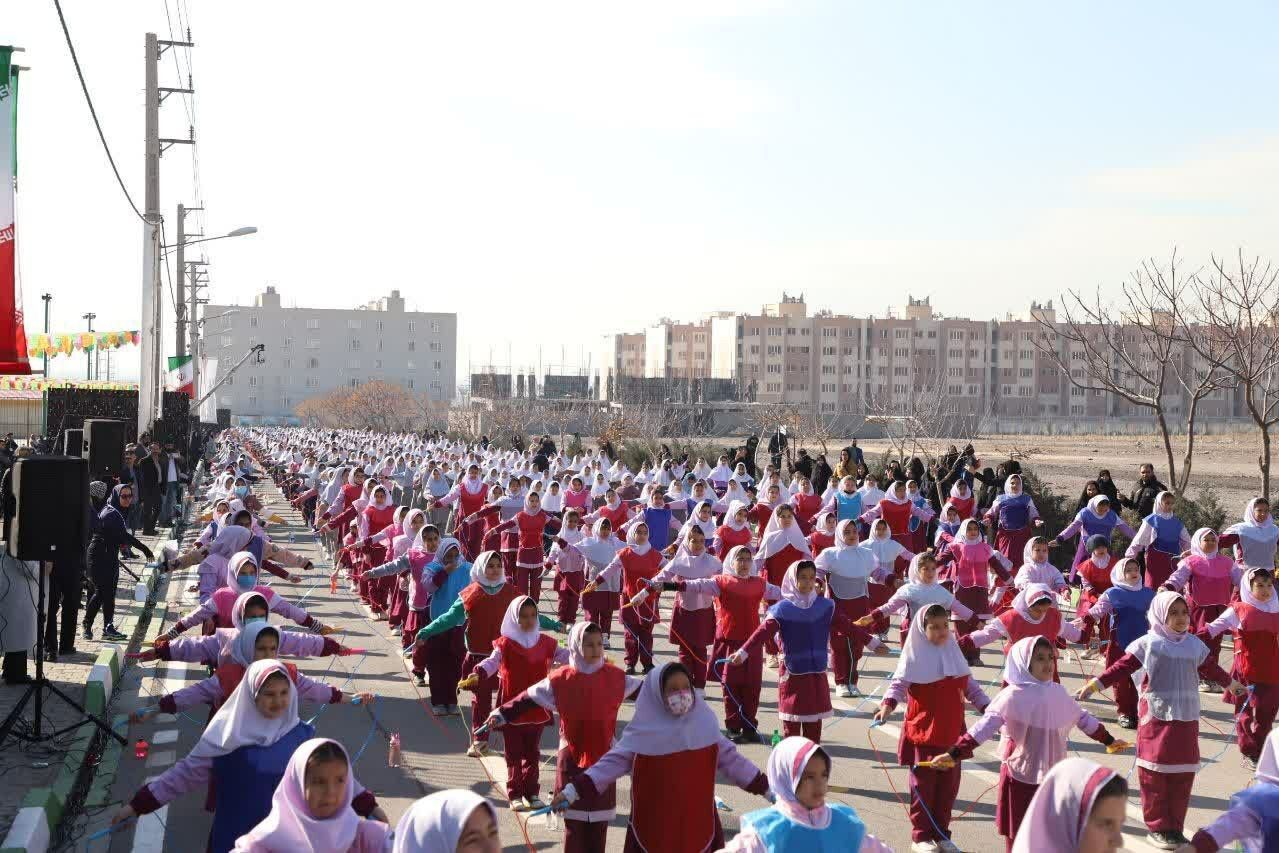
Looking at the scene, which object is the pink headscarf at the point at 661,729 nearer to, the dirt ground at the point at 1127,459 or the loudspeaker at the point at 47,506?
the loudspeaker at the point at 47,506

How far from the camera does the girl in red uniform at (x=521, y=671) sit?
8.83m

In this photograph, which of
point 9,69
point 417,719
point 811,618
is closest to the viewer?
point 811,618

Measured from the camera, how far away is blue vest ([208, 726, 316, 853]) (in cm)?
629

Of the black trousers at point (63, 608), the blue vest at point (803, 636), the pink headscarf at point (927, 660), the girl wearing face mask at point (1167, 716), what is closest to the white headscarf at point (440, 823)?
the pink headscarf at point (927, 660)

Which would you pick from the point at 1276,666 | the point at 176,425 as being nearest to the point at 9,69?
the point at 1276,666

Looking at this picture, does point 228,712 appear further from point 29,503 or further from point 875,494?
point 875,494

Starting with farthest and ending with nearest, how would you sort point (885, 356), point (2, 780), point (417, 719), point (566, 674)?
point (885, 356), point (417, 719), point (2, 780), point (566, 674)

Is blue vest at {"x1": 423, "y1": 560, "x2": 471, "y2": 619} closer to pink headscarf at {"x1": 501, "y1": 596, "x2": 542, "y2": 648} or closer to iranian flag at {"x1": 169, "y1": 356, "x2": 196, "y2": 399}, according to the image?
pink headscarf at {"x1": 501, "y1": 596, "x2": 542, "y2": 648}

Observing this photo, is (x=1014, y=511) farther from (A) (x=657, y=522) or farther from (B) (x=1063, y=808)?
(B) (x=1063, y=808)

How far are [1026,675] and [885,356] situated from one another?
366 ft

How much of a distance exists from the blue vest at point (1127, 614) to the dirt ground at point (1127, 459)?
21.9 meters

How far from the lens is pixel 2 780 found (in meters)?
9.15

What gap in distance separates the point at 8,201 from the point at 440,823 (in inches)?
393

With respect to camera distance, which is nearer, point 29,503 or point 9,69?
point 29,503
